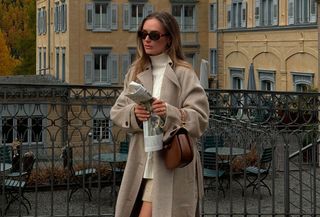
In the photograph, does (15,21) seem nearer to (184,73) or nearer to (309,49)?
(309,49)

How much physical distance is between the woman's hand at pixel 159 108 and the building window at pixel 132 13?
139 feet

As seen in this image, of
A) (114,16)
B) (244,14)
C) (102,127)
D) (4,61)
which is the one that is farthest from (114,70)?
(102,127)

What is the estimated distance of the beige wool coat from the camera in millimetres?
4676

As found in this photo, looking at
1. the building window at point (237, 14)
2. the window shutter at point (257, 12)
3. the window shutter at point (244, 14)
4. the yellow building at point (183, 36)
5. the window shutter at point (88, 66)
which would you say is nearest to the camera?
the yellow building at point (183, 36)

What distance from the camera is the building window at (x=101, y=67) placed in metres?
46.4

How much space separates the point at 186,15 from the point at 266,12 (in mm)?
10276

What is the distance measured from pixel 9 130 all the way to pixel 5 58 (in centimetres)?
5677

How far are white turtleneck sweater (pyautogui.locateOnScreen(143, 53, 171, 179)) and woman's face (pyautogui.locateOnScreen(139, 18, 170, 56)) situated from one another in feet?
0.17

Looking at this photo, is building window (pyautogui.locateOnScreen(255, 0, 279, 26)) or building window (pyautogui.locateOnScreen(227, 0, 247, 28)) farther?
building window (pyautogui.locateOnScreen(227, 0, 247, 28))

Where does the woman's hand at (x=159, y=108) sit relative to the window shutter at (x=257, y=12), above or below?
below

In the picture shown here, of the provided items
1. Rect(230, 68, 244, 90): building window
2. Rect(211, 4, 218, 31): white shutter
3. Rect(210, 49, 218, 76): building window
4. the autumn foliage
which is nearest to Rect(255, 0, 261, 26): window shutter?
Rect(230, 68, 244, 90): building window

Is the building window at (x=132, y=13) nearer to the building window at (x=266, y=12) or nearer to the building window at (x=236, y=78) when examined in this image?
the building window at (x=236, y=78)

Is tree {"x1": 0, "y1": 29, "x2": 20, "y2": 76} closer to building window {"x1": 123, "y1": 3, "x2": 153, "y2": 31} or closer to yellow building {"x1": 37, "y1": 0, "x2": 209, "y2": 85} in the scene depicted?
yellow building {"x1": 37, "y1": 0, "x2": 209, "y2": 85}

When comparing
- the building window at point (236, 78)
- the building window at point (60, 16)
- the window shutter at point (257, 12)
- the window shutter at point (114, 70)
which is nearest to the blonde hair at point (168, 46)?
the window shutter at point (257, 12)
